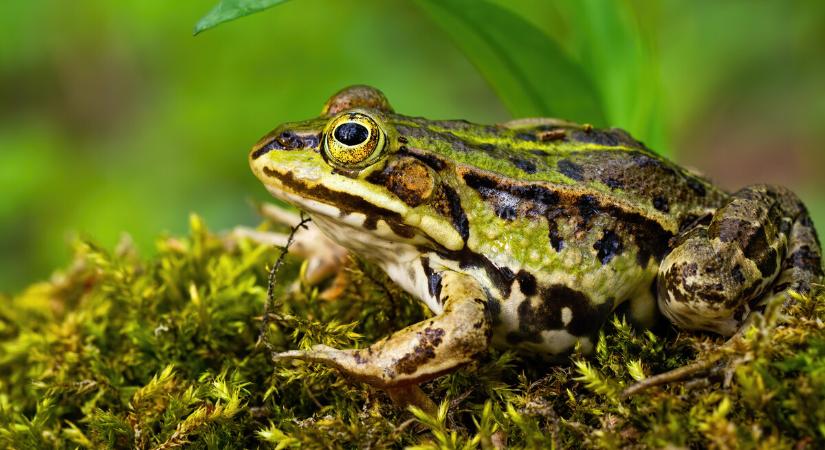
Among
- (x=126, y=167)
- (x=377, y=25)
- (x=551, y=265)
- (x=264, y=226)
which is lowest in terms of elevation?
(x=551, y=265)

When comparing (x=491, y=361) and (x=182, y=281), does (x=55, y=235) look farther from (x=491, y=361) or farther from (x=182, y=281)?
(x=491, y=361)

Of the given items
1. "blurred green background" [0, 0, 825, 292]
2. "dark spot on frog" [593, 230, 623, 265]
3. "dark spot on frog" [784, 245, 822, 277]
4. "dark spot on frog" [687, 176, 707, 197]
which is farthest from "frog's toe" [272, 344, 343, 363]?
"blurred green background" [0, 0, 825, 292]

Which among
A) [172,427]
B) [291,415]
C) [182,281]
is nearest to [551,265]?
[291,415]

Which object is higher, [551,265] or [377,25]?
[377,25]

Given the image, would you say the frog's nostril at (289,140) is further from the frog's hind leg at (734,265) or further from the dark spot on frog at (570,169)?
A: the frog's hind leg at (734,265)

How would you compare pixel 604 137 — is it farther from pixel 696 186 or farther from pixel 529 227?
pixel 529 227

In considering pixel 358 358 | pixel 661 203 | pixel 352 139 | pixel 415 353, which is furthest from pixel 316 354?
pixel 661 203

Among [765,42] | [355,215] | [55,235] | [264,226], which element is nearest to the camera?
[355,215]
